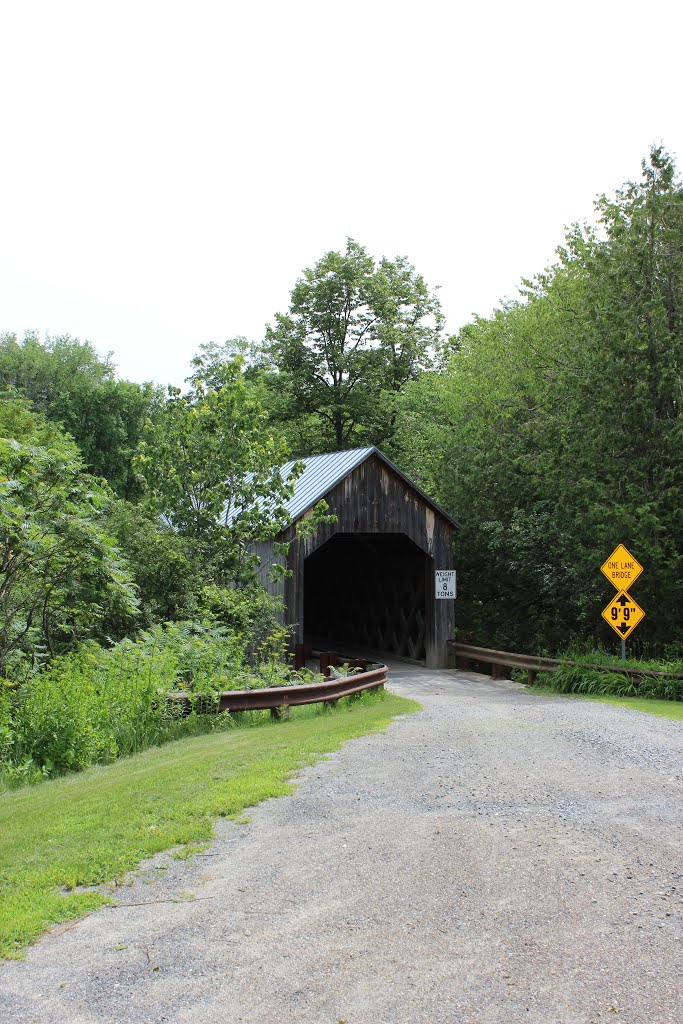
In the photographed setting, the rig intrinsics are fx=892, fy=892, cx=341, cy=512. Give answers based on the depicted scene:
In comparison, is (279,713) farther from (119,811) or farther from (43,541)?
(119,811)

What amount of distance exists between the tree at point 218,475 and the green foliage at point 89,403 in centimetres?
2687

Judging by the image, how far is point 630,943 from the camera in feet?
12.9

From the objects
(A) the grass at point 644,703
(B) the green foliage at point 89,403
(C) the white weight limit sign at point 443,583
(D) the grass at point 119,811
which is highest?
(B) the green foliage at point 89,403

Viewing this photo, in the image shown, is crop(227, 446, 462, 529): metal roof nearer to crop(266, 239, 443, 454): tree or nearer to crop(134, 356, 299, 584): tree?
crop(134, 356, 299, 584): tree

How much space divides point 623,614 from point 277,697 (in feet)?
23.6

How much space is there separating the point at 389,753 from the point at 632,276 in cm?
1252

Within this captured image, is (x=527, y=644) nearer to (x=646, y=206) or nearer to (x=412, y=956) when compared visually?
(x=646, y=206)

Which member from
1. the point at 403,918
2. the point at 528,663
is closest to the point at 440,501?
the point at 528,663

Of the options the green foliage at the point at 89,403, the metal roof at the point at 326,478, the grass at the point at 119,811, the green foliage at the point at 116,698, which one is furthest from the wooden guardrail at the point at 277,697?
the green foliage at the point at 89,403

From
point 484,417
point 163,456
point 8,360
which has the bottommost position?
point 163,456

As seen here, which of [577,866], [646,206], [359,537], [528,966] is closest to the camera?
[528,966]

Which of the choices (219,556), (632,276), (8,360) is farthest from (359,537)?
(8,360)

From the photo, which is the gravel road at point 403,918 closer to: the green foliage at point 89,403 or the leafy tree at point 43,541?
the leafy tree at point 43,541

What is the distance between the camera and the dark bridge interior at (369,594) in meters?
22.3
